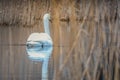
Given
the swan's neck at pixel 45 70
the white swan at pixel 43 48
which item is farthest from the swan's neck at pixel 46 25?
the swan's neck at pixel 45 70

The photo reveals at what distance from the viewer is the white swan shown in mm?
1882

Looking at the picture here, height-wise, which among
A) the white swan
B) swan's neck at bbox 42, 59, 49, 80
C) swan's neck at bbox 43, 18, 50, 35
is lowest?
swan's neck at bbox 42, 59, 49, 80

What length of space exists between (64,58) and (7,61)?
243 mm

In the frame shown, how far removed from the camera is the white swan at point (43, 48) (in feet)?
6.17

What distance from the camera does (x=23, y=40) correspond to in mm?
1896

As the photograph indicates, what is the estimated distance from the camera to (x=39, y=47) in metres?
1.89

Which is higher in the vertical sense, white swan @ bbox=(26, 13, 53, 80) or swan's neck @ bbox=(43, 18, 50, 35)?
swan's neck @ bbox=(43, 18, 50, 35)

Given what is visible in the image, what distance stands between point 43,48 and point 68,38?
11cm

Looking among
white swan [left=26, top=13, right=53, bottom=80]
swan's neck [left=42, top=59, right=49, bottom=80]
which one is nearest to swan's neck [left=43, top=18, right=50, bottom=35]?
white swan [left=26, top=13, right=53, bottom=80]

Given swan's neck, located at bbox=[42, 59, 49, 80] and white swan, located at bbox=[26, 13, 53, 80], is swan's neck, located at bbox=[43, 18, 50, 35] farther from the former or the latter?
swan's neck, located at bbox=[42, 59, 49, 80]

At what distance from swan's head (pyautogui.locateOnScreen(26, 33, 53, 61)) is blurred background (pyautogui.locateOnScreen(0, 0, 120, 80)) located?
18 mm

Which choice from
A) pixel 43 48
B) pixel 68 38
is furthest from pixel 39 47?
pixel 68 38

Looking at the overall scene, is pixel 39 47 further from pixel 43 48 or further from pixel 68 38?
pixel 68 38

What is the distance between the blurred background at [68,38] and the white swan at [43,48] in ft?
0.06
